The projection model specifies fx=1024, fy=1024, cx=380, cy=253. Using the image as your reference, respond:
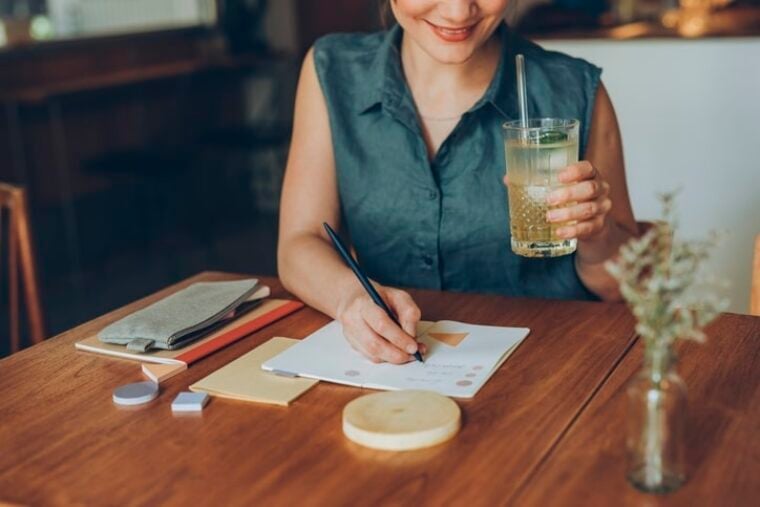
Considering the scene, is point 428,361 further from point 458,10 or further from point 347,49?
point 347,49

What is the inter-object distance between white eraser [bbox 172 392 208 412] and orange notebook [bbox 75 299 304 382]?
0.32 ft

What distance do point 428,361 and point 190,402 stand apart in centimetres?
32

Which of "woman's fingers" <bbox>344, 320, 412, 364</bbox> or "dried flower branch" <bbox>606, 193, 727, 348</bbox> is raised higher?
"dried flower branch" <bbox>606, 193, 727, 348</bbox>

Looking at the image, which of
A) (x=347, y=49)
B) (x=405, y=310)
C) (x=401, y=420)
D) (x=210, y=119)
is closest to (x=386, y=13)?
(x=347, y=49)

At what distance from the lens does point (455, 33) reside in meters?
1.67

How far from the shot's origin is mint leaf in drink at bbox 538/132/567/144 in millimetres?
1410

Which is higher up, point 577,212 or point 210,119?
point 577,212

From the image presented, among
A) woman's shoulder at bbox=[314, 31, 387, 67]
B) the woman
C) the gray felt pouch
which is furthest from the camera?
woman's shoulder at bbox=[314, 31, 387, 67]

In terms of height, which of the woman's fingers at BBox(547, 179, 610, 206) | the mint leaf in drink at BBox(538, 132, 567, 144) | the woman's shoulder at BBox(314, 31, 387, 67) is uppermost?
the woman's shoulder at BBox(314, 31, 387, 67)

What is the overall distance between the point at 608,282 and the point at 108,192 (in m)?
4.37

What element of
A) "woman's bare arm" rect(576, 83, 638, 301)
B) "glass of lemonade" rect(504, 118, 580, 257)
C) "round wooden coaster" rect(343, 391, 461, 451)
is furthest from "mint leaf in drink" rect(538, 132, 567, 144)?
"round wooden coaster" rect(343, 391, 461, 451)

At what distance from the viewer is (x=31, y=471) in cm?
112

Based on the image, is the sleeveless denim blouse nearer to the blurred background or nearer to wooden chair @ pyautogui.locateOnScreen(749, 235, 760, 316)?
wooden chair @ pyautogui.locateOnScreen(749, 235, 760, 316)

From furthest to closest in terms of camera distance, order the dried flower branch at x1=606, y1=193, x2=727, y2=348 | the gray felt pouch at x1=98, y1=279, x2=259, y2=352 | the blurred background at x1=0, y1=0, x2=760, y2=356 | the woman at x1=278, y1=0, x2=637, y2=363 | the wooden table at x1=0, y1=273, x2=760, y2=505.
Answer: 1. the blurred background at x1=0, y1=0, x2=760, y2=356
2. the woman at x1=278, y1=0, x2=637, y2=363
3. the gray felt pouch at x1=98, y1=279, x2=259, y2=352
4. the wooden table at x1=0, y1=273, x2=760, y2=505
5. the dried flower branch at x1=606, y1=193, x2=727, y2=348
